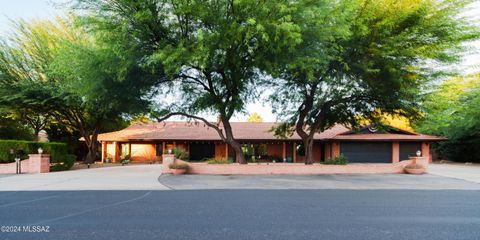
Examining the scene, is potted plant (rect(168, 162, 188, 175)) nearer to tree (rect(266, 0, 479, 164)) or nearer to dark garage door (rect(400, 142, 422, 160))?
tree (rect(266, 0, 479, 164))

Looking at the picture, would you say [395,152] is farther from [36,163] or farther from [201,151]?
[36,163]

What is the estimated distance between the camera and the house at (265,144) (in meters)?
30.9

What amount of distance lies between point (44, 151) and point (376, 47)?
21.4 meters

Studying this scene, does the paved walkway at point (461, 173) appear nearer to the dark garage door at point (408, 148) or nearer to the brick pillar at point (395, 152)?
the brick pillar at point (395, 152)

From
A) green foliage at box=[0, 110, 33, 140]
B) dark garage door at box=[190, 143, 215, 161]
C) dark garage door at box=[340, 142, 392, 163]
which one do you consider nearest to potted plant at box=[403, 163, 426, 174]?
dark garage door at box=[340, 142, 392, 163]

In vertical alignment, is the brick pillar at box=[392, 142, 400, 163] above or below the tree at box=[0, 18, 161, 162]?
below

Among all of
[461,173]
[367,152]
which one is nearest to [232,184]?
[461,173]

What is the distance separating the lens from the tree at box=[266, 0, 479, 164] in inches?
572

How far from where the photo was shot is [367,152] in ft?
102

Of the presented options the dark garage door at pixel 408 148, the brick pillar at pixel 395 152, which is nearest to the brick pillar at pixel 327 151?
the brick pillar at pixel 395 152

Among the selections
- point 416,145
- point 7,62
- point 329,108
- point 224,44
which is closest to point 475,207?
point 224,44

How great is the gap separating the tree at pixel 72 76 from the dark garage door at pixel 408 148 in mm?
25002

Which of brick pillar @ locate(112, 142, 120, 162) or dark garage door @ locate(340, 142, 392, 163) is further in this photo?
brick pillar @ locate(112, 142, 120, 162)

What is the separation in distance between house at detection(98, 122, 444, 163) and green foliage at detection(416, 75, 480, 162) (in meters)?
2.27
